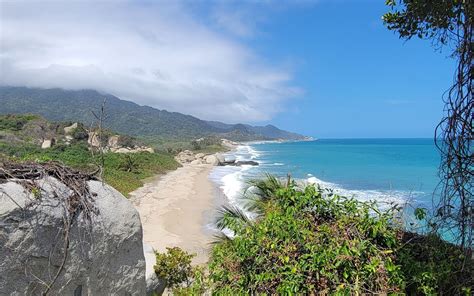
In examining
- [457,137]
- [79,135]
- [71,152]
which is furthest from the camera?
[79,135]

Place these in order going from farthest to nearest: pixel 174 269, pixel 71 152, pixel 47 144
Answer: pixel 47 144
pixel 71 152
pixel 174 269

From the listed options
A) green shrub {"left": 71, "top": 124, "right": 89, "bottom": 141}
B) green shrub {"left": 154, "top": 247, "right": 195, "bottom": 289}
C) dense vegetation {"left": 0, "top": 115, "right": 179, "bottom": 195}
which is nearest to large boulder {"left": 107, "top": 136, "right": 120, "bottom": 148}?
dense vegetation {"left": 0, "top": 115, "right": 179, "bottom": 195}

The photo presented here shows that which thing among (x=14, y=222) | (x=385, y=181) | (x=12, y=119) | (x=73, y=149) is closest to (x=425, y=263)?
(x=14, y=222)

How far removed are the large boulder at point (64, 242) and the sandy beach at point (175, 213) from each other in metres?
1.94

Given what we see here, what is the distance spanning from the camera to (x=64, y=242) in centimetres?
502

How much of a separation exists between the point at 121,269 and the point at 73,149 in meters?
36.5

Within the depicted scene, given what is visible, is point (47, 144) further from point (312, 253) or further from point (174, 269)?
point (312, 253)

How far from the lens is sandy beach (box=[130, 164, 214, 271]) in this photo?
1489cm

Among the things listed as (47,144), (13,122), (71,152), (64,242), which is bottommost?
(71,152)

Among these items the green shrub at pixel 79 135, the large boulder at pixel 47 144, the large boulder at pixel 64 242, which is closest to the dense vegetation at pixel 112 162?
the large boulder at pixel 47 144

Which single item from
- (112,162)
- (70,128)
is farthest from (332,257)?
(70,128)

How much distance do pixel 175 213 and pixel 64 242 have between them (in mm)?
16116

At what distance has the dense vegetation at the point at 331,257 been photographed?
13.9 ft

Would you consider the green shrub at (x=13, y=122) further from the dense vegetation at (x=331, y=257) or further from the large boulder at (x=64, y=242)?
the dense vegetation at (x=331, y=257)
